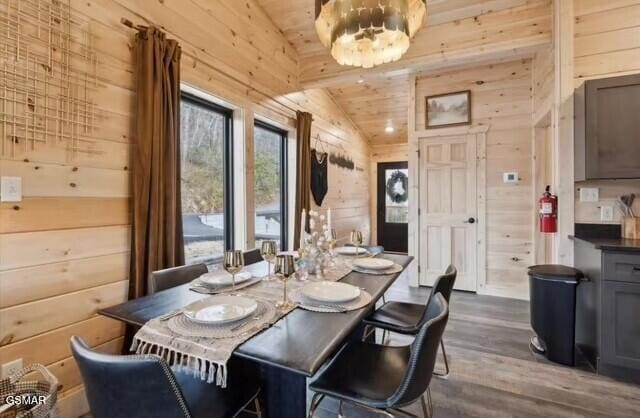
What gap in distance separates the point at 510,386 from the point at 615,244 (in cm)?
119

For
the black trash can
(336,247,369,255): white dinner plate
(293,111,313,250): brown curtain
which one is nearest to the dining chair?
(336,247,369,255): white dinner plate

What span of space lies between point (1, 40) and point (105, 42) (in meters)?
0.54

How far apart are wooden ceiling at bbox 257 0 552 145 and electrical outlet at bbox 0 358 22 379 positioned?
3.63 meters

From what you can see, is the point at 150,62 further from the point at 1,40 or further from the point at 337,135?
the point at 337,135

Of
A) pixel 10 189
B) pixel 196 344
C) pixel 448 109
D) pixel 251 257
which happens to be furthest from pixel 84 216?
pixel 448 109

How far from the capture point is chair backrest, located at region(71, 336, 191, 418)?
3.01 ft

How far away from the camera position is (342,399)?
4.25 feet

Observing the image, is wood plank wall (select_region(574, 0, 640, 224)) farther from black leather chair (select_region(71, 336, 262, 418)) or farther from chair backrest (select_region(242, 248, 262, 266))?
black leather chair (select_region(71, 336, 262, 418))

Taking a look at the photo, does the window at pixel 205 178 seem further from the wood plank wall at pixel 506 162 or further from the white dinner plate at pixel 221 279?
the wood plank wall at pixel 506 162

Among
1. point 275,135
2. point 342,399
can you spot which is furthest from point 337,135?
point 342,399

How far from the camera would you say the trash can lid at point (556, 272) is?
2.41m

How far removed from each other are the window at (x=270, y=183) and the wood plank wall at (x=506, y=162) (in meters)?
2.58

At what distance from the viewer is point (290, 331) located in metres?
1.20

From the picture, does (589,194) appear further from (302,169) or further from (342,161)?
(342,161)
